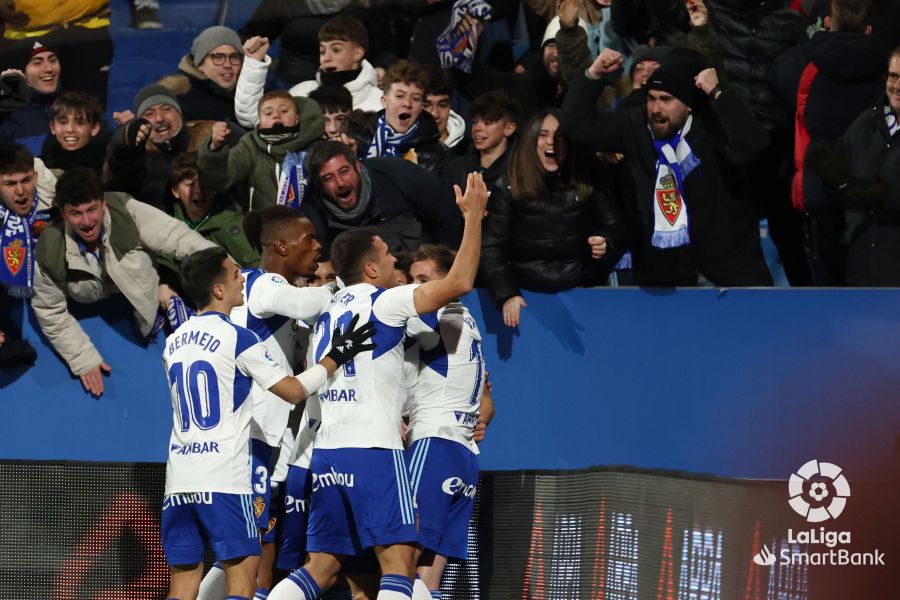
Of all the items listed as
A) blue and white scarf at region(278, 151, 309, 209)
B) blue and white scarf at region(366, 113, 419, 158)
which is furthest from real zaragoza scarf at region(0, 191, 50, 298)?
blue and white scarf at region(366, 113, 419, 158)

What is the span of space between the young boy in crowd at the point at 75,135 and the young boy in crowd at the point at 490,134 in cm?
244

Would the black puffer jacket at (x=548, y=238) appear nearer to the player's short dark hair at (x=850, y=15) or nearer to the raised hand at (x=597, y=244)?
the raised hand at (x=597, y=244)

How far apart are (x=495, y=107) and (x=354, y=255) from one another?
7.50ft

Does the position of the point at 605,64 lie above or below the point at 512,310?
above

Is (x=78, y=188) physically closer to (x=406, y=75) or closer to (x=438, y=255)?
(x=406, y=75)

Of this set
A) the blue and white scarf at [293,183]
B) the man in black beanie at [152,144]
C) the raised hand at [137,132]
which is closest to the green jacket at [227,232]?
the man in black beanie at [152,144]

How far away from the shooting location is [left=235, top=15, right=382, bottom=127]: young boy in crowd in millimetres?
10555

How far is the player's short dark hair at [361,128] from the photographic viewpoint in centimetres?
1045

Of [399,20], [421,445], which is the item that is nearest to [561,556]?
[421,445]

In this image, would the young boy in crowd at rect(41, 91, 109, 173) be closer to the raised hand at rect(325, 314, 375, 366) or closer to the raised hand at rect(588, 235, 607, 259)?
the raised hand at rect(325, 314, 375, 366)

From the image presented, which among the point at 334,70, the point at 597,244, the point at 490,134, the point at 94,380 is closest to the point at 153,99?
the point at 334,70

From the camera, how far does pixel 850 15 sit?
963 centimetres

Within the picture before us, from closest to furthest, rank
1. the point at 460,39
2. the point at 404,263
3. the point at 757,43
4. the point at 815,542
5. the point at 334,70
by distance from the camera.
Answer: the point at 815,542 < the point at 404,263 < the point at 757,43 < the point at 334,70 < the point at 460,39

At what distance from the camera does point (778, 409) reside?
9.59m
